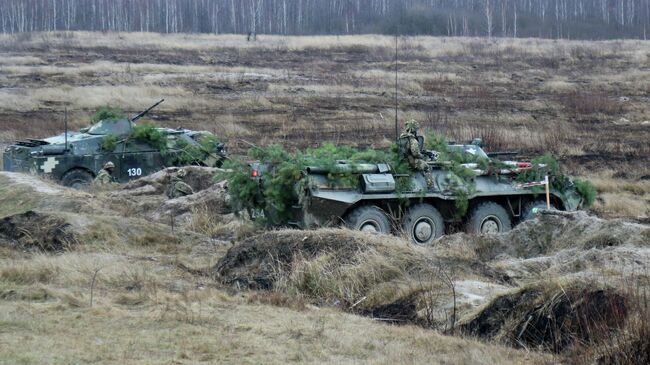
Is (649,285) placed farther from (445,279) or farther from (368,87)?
(368,87)

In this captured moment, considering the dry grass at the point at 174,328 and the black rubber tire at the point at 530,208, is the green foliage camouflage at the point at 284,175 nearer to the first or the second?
the black rubber tire at the point at 530,208

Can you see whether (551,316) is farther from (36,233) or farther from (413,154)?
(36,233)

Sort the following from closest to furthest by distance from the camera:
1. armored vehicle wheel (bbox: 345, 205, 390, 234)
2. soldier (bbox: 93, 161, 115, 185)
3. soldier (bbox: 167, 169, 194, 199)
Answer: armored vehicle wheel (bbox: 345, 205, 390, 234), soldier (bbox: 167, 169, 194, 199), soldier (bbox: 93, 161, 115, 185)

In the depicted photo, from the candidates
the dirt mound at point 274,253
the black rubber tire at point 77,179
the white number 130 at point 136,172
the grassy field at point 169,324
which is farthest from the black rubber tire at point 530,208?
the black rubber tire at point 77,179

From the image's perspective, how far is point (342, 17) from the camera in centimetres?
8312

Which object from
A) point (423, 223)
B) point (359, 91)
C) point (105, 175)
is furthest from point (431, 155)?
point (359, 91)

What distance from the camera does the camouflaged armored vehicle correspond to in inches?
599

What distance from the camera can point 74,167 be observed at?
21938 mm

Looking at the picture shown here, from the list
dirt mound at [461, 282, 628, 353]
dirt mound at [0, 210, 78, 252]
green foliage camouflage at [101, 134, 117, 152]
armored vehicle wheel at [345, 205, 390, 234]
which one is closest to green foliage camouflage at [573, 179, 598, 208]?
armored vehicle wheel at [345, 205, 390, 234]

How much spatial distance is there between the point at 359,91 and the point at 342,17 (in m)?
Result: 41.3

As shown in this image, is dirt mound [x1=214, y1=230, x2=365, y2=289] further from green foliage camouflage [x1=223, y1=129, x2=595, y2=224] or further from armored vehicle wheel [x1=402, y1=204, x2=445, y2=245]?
armored vehicle wheel [x1=402, y1=204, x2=445, y2=245]

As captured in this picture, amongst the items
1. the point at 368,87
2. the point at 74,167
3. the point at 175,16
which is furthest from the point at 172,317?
the point at 175,16

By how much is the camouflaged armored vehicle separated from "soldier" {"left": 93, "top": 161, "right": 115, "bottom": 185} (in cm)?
652

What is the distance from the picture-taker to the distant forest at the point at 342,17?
252 ft
